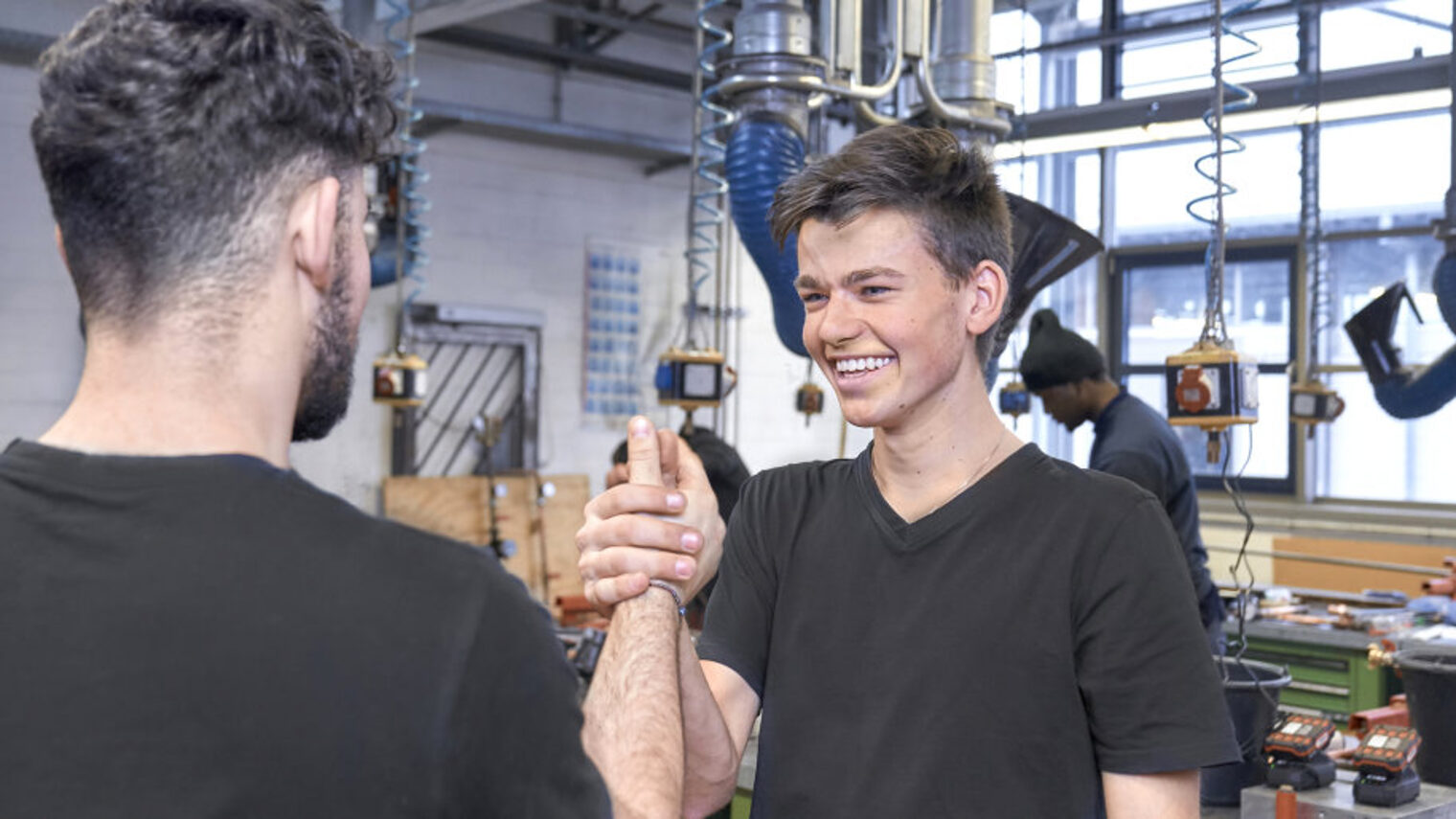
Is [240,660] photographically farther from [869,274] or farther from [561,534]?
[561,534]

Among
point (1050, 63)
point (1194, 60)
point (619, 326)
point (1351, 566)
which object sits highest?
point (1050, 63)

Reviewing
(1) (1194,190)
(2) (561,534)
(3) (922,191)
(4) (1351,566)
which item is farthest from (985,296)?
(1) (1194,190)

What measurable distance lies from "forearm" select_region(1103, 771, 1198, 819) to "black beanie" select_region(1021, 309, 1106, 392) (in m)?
2.53

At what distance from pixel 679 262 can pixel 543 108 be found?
1207 millimetres

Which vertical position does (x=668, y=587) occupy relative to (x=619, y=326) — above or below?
below

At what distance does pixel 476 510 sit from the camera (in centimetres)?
646

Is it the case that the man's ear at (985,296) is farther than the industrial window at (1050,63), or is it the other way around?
the industrial window at (1050,63)

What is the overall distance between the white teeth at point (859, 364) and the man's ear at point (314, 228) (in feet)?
2.47

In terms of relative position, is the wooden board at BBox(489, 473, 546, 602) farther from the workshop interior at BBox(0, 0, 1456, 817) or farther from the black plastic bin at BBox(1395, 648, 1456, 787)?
the black plastic bin at BBox(1395, 648, 1456, 787)

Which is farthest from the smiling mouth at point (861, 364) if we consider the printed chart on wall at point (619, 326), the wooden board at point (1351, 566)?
the printed chart on wall at point (619, 326)

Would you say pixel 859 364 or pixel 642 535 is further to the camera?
pixel 859 364

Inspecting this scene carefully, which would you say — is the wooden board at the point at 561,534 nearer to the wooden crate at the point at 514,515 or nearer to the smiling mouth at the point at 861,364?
the wooden crate at the point at 514,515

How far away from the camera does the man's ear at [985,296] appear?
153 centimetres

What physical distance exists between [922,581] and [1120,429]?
2.30 meters
